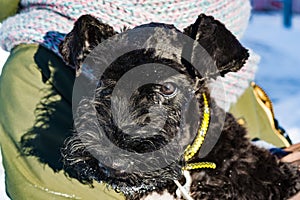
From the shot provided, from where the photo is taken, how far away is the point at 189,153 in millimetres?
2148

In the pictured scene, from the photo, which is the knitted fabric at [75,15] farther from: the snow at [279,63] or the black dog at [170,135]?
the snow at [279,63]

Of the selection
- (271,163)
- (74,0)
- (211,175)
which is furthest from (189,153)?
(74,0)

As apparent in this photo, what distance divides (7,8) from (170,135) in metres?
1.22

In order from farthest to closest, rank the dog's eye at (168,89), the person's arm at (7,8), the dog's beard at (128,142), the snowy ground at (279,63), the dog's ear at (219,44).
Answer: the snowy ground at (279,63), the person's arm at (7,8), the dog's ear at (219,44), the dog's eye at (168,89), the dog's beard at (128,142)

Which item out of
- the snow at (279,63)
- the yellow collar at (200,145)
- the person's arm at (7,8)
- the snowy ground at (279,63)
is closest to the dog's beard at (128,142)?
the yellow collar at (200,145)

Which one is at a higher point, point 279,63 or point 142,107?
point 142,107

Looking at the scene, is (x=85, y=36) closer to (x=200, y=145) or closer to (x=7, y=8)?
(x=200, y=145)

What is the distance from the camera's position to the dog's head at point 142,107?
179 centimetres

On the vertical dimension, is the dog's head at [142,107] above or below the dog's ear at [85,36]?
below

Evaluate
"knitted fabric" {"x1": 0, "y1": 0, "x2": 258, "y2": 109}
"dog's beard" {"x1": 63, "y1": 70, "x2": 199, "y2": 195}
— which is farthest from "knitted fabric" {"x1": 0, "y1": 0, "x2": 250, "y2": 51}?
"dog's beard" {"x1": 63, "y1": 70, "x2": 199, "y2": 195}

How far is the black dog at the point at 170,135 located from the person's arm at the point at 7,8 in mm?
677

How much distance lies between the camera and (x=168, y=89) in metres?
1.99

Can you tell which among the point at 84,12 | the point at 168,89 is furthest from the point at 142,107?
the point at 84,12

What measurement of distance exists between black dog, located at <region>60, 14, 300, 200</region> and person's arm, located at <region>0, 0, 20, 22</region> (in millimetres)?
677
